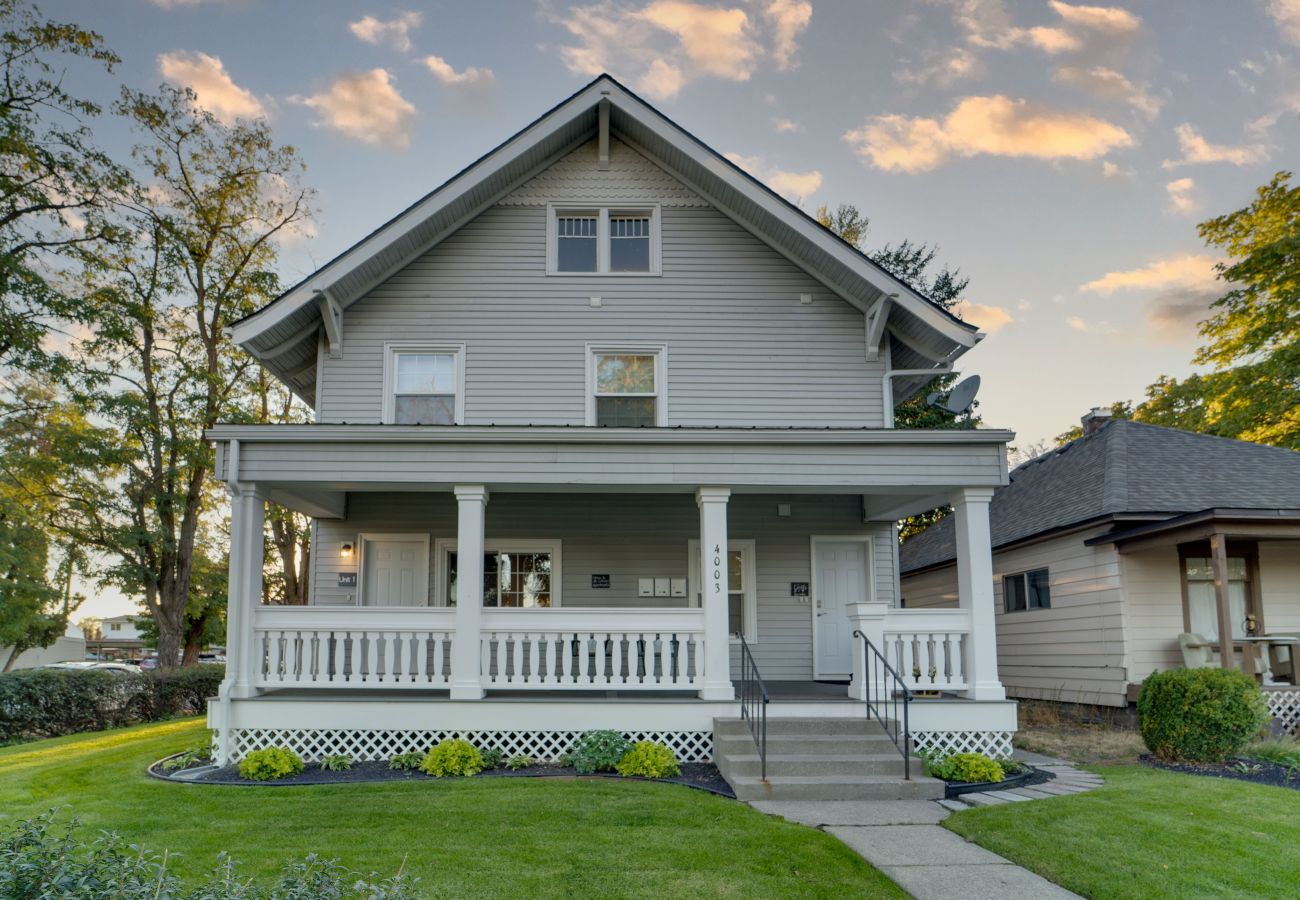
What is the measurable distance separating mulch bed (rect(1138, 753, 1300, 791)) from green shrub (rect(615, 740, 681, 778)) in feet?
16.7

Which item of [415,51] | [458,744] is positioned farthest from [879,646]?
[415,51]

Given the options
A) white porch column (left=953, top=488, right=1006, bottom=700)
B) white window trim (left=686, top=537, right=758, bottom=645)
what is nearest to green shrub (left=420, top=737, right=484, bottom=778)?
white window trim (left=686, top=537, right=758, bottom=645)

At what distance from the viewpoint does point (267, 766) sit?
830cm

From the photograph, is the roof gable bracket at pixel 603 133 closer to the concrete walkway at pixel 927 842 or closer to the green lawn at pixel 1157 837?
the concrete walkway at pixel 927 842

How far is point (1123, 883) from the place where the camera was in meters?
5.21

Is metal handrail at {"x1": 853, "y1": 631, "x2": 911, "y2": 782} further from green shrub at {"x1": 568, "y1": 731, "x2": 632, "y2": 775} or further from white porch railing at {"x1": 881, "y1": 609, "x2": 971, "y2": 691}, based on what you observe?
green shrub at {"x1": 568, "y1": 731, "x2": 632, "y2": 775}

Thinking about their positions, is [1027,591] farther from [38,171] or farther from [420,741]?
[38,171]

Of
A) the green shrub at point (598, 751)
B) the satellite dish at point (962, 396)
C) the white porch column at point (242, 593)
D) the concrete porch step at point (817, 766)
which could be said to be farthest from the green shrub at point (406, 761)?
the satellite dish at point (962, 396)

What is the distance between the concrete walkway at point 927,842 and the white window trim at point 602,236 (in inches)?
290

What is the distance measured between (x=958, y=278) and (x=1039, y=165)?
9.85m

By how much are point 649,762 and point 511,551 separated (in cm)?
438

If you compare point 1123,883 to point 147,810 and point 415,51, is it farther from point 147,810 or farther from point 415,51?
point 415,51

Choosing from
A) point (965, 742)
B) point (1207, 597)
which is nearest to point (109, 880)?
point (965, 742)

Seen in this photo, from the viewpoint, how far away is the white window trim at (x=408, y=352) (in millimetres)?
11656
